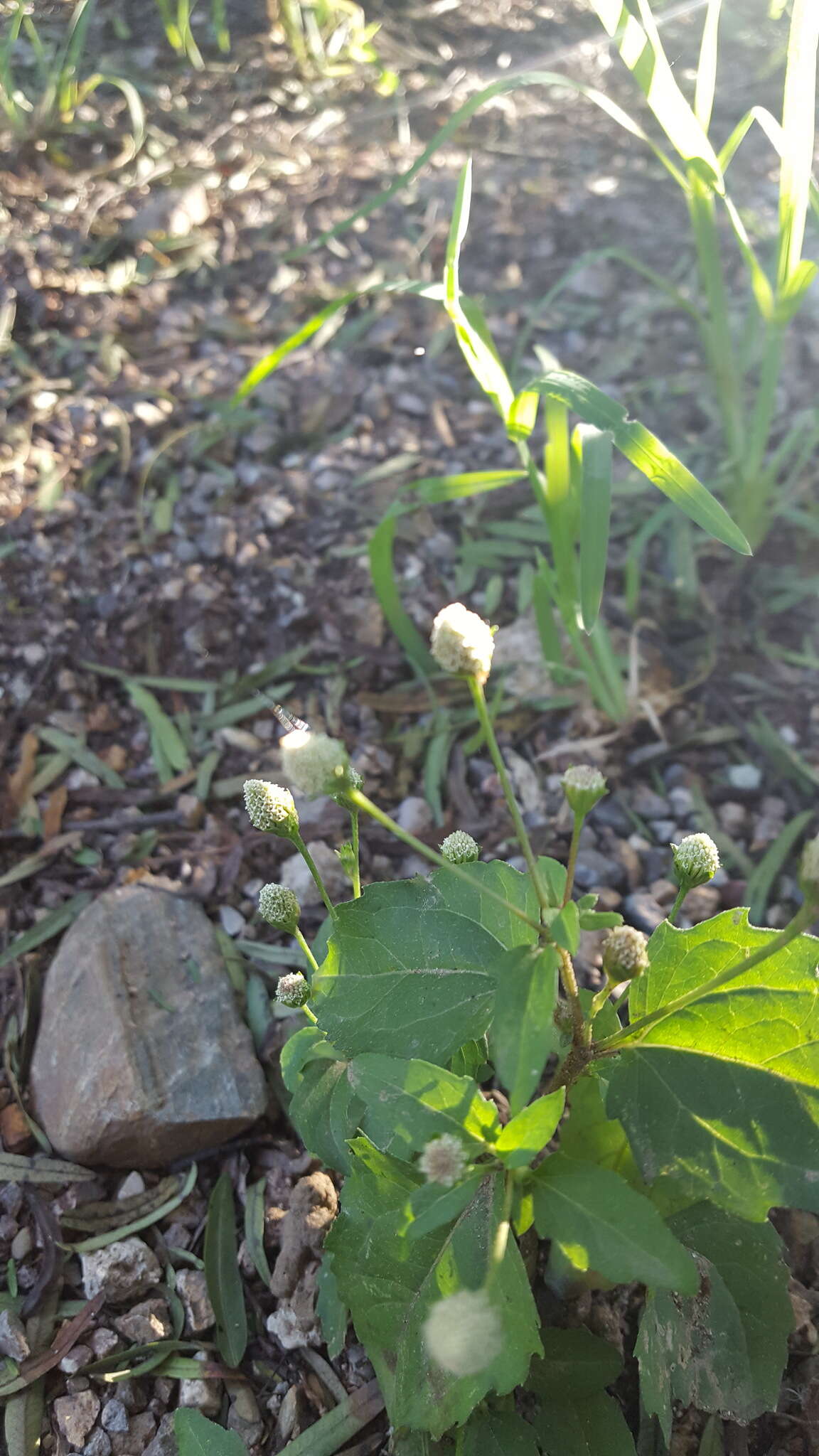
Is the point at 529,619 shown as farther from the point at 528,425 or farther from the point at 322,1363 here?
the point at 322,1363

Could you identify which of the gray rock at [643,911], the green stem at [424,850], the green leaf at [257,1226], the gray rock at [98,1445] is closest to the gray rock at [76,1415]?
the gray rock at [98,1445]

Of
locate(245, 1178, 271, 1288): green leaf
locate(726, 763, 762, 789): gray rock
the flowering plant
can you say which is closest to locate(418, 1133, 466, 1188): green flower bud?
the flowering plant

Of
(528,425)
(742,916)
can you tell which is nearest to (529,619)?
(528,425)

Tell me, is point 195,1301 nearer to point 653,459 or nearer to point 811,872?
point 811,872

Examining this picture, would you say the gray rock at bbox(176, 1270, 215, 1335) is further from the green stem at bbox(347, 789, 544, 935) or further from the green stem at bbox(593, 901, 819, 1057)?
the green stem at bbox(347, 789, 544, 935)

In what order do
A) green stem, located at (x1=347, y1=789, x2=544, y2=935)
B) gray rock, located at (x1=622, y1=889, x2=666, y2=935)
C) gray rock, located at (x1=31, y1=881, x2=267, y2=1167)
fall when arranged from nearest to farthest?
green stem, located at (x1=347, y1=789, x2=544, y2=935)
gray rock, located at (x1=31, y1=881, x2=267, y2=1167)
gray rock, located at (x1=622, y1=889, x2=666, y2=935)

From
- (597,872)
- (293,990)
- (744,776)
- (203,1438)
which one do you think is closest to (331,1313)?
(203,1438)
